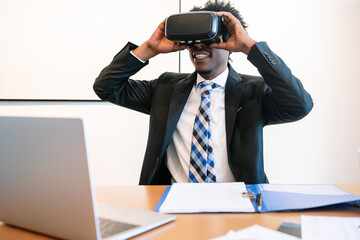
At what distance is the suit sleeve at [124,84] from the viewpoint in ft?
4.84

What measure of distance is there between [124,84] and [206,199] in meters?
0.83

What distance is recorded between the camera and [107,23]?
2.22 m

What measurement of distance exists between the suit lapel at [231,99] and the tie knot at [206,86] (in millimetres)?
59

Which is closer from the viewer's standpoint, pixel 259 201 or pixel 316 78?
pixel 259 201

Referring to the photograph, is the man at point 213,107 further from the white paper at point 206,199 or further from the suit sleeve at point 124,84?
the white paper at point 206,199

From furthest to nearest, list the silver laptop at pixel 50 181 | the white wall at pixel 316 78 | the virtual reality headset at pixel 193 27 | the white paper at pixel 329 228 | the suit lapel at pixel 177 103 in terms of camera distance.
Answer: the white wall at pixel 316 78 → the suit lapel at pixel 177 103 → the virtual reality headset at pixel 193 27 → the white paper at pixel 329 228 → the silver laptop at pixel 50 181

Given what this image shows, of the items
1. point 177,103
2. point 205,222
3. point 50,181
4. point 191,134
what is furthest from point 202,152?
point 50,181

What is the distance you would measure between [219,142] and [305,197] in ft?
1.76

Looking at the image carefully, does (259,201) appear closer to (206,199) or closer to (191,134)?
(206,199)

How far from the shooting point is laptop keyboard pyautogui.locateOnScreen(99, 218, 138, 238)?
2.19ft

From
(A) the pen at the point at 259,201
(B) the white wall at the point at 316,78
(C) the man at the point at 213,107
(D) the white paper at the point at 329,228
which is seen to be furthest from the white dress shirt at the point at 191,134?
(B) the white wall at the point at 316,78

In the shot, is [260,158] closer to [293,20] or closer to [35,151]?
[35,151]

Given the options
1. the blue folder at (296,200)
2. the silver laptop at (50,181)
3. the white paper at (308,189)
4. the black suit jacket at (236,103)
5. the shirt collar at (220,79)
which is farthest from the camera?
the shirt collar at (220,79)

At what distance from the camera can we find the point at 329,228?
688 mm
